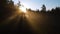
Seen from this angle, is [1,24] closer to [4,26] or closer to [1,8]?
[4,26]

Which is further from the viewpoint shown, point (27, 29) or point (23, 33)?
point (27, 29)

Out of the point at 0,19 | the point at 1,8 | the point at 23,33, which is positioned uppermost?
the point at 1,8

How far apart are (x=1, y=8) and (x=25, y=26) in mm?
3729

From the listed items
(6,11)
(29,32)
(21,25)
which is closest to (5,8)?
(6,11)

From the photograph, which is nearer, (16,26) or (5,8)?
(16,26)

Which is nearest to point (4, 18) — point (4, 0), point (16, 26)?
point (16, 26)

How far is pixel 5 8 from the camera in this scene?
2039cm

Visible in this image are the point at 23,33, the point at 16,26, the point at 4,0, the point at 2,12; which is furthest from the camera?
the point at 4,0

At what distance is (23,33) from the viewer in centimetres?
1597

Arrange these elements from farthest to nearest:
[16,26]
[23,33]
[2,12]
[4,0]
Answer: [4,0], [2,12], [16,26], [23,33]

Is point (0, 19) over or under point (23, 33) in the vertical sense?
over

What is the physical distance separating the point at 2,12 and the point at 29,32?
4.78 meters

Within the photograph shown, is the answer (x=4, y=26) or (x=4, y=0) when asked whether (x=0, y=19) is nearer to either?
(x=4, y=26)

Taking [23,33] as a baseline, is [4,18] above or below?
above
